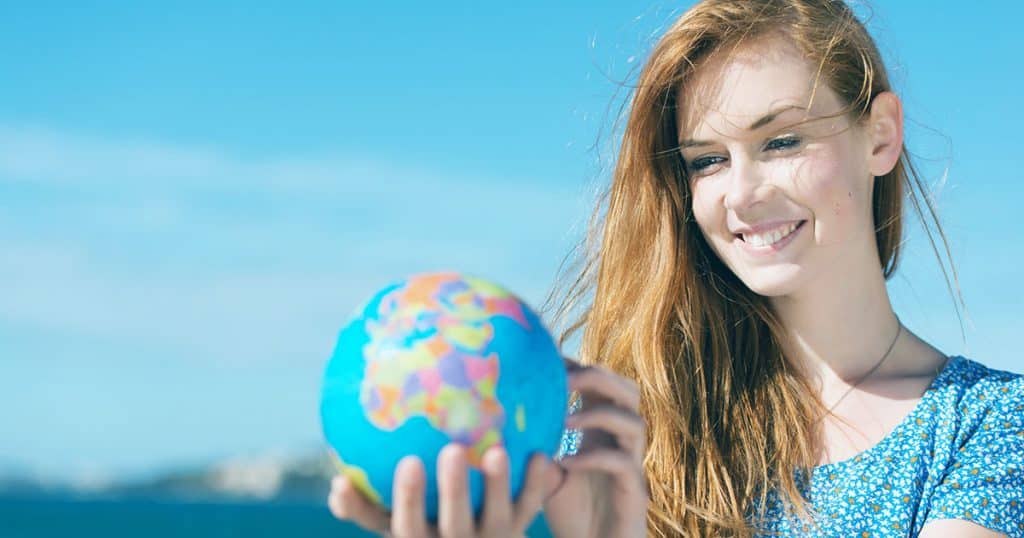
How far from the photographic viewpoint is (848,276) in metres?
4.76

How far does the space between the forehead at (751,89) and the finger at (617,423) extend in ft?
4.69

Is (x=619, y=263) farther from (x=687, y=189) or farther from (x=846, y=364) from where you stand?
(x=846, y=364)

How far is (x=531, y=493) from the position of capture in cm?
317

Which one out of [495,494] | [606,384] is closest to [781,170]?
[606,384]

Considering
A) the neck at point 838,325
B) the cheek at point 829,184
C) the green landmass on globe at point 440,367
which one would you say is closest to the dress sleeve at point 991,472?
the neck at point 838,325

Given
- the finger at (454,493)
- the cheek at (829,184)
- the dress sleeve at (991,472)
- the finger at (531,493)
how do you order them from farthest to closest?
the cheek at (829,184) → the dress sleeve at (991,472) → the finger at (531,493) → the finger at (454,493)

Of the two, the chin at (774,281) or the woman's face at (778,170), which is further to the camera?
the chin at (774,281)

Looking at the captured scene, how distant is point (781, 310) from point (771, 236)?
0.50 meters

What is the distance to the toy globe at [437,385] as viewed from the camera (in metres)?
3.11

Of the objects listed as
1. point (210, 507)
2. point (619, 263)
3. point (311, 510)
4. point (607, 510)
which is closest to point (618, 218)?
point (619, 263)

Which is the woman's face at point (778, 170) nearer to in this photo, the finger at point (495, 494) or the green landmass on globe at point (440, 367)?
the green landmass on globe at point (440, 367)

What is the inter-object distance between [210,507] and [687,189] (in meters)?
129

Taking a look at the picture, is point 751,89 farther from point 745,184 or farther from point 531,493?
point 531,493

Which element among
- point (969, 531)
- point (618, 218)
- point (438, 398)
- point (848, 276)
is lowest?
point (969, 531)
